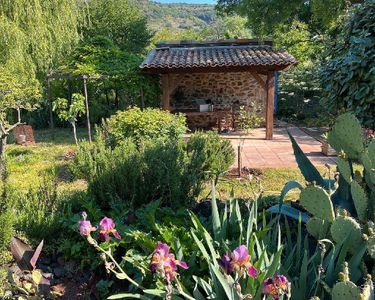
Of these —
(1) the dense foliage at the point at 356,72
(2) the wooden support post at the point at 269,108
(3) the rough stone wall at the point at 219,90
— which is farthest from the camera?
(3) the rough stone wall at the point at 219,90

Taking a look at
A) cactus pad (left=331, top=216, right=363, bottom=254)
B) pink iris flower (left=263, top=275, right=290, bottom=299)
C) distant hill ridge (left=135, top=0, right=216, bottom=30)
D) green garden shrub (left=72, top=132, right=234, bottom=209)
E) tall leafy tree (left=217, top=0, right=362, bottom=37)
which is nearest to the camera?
pink iris flower (left=263, top=275, right=290, bottom=299)

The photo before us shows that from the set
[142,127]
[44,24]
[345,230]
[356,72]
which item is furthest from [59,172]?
[345,230]

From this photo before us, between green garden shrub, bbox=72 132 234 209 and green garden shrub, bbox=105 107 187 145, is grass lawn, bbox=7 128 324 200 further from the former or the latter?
green garden shrub, bbox=105 107 187 145

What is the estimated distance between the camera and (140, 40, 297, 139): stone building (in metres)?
10.7

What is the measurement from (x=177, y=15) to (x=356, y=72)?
85085 mm

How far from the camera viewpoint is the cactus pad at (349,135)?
2752 mm

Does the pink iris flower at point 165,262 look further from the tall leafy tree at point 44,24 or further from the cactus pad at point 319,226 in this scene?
the tall leafy tree at point 44,24

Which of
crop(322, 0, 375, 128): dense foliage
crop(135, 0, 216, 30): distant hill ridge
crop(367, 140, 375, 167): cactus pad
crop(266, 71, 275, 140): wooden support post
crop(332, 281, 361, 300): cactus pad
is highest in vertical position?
crop(135, 0, 216, 30): distant hill ridge

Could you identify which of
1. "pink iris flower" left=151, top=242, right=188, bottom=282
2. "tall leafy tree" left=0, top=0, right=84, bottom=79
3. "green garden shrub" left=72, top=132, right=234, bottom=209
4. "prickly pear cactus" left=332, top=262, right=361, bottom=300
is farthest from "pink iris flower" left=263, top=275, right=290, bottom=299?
"tall leafy tree" left=0, top=0, right=84, bottom=79

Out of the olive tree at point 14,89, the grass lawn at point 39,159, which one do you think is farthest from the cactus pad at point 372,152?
the olive tree at point 14,89

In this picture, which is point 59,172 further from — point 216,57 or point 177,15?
point 177,15

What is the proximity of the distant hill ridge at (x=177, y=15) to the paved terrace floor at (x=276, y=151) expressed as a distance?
6239 centimetres

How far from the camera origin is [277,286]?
1526 millimetres

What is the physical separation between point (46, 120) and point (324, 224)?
13.9 meters
